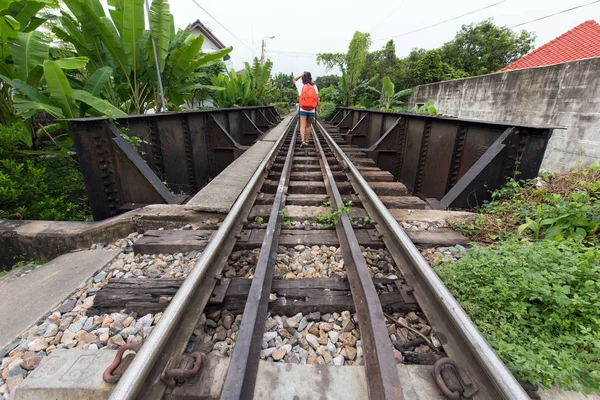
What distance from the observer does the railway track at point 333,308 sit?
1.16m

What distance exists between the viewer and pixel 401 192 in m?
3.79

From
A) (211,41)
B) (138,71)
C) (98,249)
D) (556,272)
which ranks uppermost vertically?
(211,41)

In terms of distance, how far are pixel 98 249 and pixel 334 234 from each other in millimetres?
2351

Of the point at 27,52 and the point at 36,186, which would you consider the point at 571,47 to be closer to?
the point at 27,52

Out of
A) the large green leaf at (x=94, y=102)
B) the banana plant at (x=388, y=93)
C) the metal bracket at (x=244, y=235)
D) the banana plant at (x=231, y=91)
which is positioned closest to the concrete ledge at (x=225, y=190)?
the metal bracket at (x=244, y=235)

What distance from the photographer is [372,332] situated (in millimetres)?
1400

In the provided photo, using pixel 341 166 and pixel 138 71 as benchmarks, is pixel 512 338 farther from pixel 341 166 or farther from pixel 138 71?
pixel 138 71

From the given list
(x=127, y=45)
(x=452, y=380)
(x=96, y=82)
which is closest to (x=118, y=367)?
(x=452, y=380)

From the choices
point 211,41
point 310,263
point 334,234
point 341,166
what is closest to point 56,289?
point 310,263

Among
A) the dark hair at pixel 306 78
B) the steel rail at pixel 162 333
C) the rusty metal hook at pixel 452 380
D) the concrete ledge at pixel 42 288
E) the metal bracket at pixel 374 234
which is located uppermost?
the dark hair at pixel 306 78

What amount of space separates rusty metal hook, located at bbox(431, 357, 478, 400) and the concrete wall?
293 inches

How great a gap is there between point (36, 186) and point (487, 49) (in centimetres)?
5073

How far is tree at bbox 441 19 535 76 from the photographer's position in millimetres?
36750

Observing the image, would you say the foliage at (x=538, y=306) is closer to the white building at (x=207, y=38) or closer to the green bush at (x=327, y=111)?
the green bush at (x=327, y=111)
